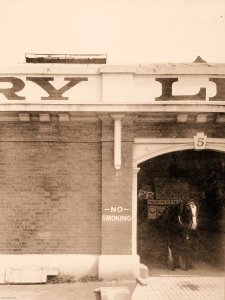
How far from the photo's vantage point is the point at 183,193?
48.9 ft

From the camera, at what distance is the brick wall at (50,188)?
10.8m

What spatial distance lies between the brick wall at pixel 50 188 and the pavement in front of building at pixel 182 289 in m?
1.62

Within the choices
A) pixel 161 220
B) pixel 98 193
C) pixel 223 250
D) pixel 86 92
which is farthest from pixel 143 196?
pixel 86 92

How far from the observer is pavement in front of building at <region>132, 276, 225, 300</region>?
30.6ft

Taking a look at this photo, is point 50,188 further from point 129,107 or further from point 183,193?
point 183,193

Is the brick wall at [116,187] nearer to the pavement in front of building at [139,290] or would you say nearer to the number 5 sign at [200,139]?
the pavement in front of building at [139,290]

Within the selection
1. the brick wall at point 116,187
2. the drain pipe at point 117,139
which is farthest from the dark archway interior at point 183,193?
the drain pipe at point 117,139

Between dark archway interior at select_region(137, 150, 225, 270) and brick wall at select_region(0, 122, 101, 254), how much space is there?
13.4 ft

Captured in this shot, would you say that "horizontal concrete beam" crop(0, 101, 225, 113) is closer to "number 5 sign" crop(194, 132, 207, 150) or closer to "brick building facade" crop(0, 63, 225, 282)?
"brick building facade" crop(0, 63, 225, 282)

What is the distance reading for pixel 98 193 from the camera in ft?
35.8

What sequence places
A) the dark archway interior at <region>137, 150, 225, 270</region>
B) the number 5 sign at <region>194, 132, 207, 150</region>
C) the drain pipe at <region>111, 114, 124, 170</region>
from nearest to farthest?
1. the drain pipe at <region>111, 114, 124, 170</region>
2. the number 5 sign at <region>194, 132, 207, 150</region>
3. the dark archway interior at <region>137, 150, 225, 270</region>

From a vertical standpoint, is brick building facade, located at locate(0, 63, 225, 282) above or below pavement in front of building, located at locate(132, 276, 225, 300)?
above

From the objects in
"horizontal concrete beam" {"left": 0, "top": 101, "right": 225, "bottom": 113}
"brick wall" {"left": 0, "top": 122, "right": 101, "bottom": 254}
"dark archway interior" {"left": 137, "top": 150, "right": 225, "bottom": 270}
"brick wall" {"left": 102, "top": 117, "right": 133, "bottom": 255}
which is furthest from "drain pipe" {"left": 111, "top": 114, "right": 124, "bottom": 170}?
"dark archway interior" {"left": 137, "top": 150, "right": 225, "bottom": 270}

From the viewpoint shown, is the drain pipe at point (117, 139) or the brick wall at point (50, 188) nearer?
the drain pipe at point (117, 139)
